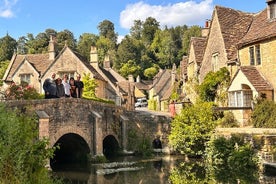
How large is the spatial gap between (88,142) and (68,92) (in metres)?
3.68

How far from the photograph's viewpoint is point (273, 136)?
707 inches

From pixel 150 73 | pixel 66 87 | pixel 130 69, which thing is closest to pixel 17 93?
pixel 66 87

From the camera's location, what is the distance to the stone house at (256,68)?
25.7 meters

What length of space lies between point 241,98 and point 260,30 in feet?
18.1

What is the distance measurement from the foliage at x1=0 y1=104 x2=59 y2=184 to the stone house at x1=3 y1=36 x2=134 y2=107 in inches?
1189

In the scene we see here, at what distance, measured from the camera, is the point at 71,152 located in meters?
27.4

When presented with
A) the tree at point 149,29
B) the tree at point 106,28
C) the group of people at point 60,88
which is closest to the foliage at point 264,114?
the group of people at point 60,88

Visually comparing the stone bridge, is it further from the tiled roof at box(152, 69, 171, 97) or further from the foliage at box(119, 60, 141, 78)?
the foliage at box(119, 60, 141, 78)

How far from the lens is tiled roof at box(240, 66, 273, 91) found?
25750 mm

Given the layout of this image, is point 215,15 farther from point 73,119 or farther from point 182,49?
point 182,49

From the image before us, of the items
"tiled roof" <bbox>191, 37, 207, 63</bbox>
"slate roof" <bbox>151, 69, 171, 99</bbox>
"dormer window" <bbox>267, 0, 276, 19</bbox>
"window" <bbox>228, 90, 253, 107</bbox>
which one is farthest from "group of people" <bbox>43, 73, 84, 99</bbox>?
"slate roof" <bbox>151, 69, 171, 99</bbox>

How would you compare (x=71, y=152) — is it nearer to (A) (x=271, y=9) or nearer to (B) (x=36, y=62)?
(A) (x=271, y=9)

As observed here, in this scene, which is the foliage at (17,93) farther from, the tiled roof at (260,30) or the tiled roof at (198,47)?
the tiled roof at (198,47)

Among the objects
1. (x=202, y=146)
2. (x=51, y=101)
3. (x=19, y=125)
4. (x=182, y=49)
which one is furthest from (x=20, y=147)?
(x=182, y=49)
